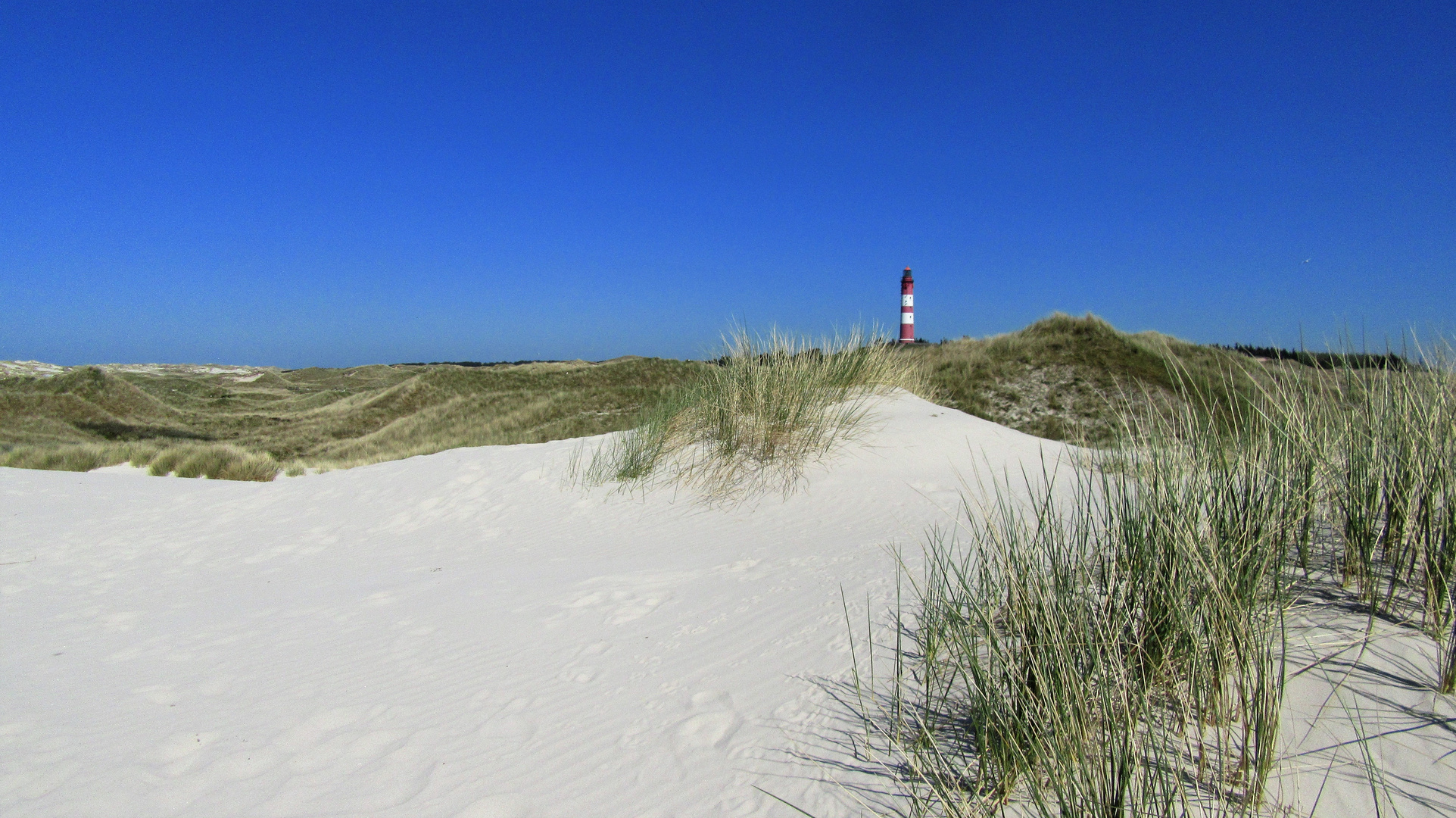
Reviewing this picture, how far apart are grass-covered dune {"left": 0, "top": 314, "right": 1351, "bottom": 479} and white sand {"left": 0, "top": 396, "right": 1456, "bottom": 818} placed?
3.72 m

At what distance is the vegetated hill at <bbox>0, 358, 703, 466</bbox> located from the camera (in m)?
16.8

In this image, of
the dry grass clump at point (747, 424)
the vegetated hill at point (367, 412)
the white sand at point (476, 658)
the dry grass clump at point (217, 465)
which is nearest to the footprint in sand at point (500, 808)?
the white sand at point (476, 658)

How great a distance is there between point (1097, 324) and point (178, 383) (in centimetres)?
4592

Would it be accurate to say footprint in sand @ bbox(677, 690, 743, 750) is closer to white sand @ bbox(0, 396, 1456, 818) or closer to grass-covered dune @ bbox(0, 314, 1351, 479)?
white sand @ bbox(0, 396, 1456, 818)

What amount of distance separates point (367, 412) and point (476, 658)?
23.4 metres

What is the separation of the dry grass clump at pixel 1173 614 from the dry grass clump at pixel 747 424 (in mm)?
3895

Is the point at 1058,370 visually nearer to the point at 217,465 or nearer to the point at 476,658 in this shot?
the point at 476,658

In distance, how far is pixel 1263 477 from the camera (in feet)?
8.86

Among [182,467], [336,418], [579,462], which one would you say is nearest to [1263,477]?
[579,462]

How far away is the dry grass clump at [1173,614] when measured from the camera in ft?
5.44

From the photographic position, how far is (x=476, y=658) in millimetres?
3492

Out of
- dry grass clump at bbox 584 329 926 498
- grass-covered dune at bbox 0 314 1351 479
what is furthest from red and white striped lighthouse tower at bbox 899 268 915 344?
dry grass clump at bbox 584 329 926 498

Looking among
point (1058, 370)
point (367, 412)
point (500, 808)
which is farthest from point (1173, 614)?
point (367, 412)

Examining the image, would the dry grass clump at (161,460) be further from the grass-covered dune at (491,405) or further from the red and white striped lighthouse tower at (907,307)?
the red and white striped lighthouse tower at (907,307)
